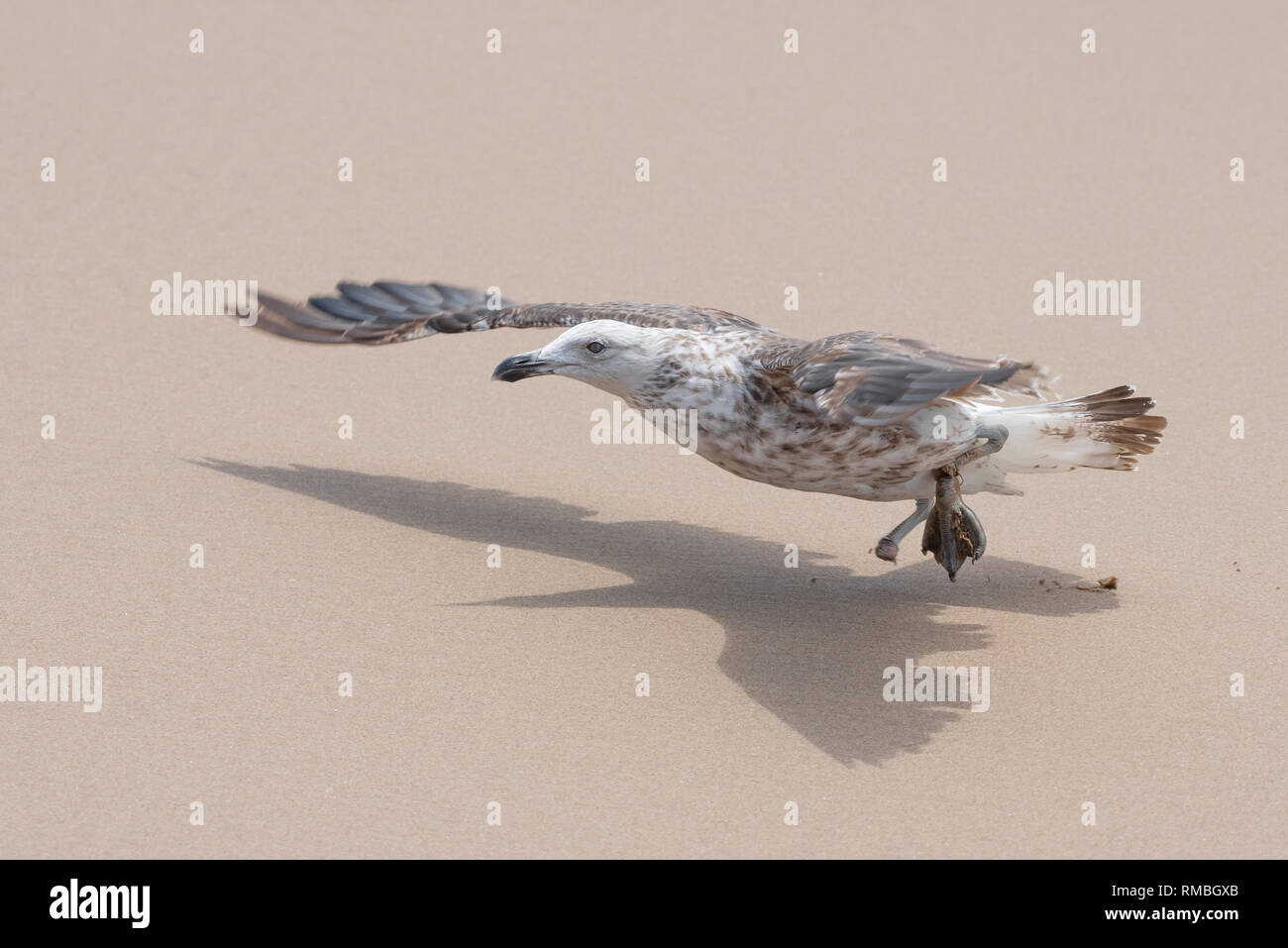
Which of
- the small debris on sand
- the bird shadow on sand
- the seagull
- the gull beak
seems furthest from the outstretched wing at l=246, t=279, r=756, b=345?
the small debris on sand

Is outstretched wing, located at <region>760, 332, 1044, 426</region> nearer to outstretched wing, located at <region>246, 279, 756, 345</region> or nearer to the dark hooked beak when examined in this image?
the dark hooked beak

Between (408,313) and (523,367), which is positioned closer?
(523,367)

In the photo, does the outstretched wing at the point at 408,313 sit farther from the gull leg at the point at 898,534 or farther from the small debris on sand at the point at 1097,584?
the small debris on sand at the point at 1097,584

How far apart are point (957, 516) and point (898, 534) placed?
0.41m

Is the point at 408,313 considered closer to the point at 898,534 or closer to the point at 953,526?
the point at 898,534

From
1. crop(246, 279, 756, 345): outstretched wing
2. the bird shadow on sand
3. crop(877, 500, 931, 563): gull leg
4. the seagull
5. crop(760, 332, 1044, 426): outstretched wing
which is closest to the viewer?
crop(760, 332, 1044, 426): outstretched wing

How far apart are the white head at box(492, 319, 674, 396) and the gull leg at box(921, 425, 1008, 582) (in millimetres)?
1805

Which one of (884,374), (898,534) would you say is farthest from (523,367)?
(898,534)

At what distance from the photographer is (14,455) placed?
441 inches

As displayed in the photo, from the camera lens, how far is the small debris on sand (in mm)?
9797

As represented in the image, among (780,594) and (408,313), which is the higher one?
(408,313)

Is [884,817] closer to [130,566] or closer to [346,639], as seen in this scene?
[346,639]

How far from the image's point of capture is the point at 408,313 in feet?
39.8

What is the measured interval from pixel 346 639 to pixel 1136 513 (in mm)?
5550
